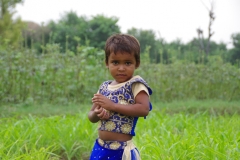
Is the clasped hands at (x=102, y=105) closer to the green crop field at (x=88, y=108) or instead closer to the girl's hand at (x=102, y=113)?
the girl's hand at (x=102, y=113)

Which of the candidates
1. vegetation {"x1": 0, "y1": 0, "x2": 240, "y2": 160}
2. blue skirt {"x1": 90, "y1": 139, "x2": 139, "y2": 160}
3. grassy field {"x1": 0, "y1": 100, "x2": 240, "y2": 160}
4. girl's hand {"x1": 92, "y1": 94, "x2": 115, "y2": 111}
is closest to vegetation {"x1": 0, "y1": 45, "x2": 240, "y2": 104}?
vegetation {"x1": 0, "y1": 0, "x2": 240, "y2": 160}

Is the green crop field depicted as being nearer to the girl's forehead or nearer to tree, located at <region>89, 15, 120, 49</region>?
the girl's forehead

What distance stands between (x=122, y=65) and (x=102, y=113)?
28 centimetres

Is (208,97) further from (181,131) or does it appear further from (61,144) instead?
(61,144)

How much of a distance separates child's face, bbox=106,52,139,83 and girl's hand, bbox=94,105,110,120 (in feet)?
0.64

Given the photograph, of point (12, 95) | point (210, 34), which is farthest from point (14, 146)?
point (210, 34)

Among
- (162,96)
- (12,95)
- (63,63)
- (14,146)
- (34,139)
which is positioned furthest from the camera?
(162,96)

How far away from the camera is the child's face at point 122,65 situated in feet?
6.18

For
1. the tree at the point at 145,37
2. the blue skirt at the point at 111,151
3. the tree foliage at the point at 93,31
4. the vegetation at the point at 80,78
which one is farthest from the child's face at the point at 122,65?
the tree at the point at 145,37

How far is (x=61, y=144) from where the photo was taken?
314 centimetres

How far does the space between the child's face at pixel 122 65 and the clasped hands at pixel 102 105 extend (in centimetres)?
18

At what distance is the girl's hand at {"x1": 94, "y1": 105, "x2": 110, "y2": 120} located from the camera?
1.84 metres

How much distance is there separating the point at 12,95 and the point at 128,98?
16.6 feet

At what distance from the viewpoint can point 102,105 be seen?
1818 mm
